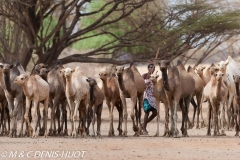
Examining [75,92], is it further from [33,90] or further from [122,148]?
[122,148]

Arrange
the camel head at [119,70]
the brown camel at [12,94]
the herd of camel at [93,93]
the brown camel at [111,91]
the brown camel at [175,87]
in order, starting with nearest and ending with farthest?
the brown camel at [175,87]
the camel head at [119,70]
the herd of camel at [93,93]
the brown camel at [12,94]
the brown camel at [111,91]

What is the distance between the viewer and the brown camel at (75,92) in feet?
55.7

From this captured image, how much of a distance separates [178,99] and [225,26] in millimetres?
10518

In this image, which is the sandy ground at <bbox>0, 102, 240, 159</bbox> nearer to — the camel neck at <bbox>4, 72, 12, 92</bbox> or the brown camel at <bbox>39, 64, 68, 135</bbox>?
the camel neck at <bbox>4, 72, 12, 92</bbox>

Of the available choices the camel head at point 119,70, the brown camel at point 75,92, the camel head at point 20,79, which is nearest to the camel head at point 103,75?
the brown camel at point 75,92

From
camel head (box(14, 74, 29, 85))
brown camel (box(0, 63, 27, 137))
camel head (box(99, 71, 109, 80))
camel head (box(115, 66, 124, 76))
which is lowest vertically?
brown camel (box(0, 63, 27, 137))

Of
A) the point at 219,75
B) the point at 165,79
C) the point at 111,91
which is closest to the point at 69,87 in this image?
the point at 111,91

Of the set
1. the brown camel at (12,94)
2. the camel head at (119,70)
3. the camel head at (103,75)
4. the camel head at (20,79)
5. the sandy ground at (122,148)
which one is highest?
the camel head at (119,70)

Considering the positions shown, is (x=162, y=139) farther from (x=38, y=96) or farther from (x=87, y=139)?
(x=38, y=96)

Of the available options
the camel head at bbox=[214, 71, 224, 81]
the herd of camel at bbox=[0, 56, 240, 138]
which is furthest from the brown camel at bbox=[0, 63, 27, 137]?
the camel head at bbox=[214, 71, 224, 81]

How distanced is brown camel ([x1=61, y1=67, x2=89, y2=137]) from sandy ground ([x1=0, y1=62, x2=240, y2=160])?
661 mm

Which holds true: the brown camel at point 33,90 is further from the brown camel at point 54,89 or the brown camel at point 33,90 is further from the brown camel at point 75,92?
the brown camel at point 54,89

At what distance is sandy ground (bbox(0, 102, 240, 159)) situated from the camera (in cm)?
1273

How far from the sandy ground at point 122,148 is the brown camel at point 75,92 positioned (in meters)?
0.66
